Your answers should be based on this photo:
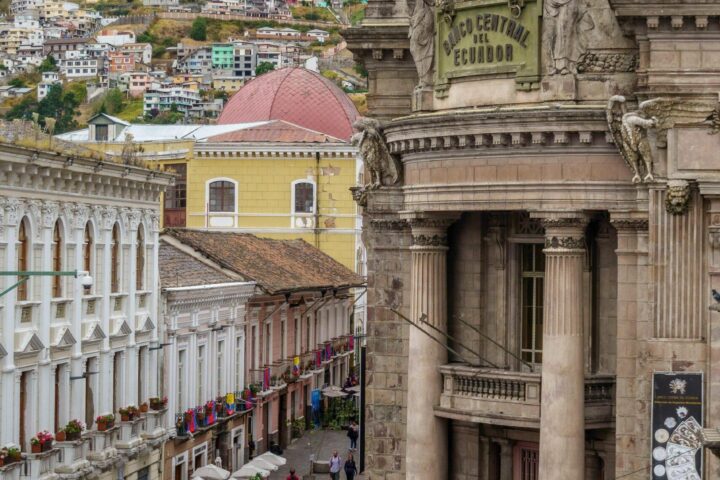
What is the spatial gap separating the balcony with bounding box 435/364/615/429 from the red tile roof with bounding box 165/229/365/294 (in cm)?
3363

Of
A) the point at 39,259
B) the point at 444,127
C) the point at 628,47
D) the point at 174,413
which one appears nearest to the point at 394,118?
the point at 444,127

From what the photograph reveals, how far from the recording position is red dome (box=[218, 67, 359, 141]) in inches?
3799

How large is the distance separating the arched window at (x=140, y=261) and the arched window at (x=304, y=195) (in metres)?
32.5

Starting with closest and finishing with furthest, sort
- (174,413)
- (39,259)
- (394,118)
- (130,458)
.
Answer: (394,118)
(39,259)
(130,458)
(174,413)

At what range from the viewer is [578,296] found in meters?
37.1

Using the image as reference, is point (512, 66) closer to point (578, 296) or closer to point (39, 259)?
point (578, 296)

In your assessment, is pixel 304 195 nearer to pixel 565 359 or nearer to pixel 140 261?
pixel 140 261

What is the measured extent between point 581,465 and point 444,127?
22.5 ft

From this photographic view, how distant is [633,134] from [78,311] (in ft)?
73.3

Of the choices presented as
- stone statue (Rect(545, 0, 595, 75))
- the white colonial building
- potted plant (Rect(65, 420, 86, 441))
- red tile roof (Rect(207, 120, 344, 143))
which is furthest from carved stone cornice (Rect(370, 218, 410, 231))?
red tile roof (Rect(207, 120, 344, 143))

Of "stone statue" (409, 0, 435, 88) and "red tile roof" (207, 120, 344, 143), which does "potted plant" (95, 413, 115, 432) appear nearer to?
"stone statue" (409, 0, 435, 88)

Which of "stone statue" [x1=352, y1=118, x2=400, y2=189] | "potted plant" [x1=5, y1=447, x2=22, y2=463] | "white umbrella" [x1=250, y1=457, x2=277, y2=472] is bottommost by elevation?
"white umbrella" [x1=250, y1=457, x2=277, y2=472]

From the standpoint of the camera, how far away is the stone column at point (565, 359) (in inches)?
1457

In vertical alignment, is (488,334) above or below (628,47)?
below
